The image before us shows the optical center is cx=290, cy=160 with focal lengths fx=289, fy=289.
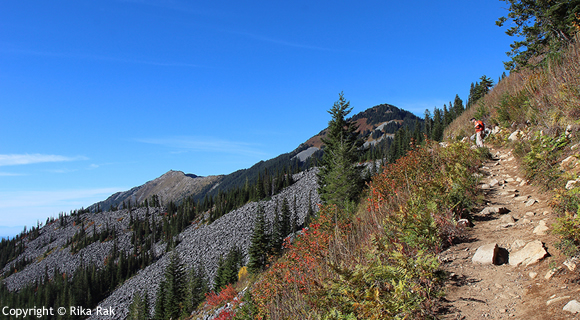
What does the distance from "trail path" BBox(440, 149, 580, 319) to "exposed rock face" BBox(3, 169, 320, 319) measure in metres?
58.5

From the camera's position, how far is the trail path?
122 inches

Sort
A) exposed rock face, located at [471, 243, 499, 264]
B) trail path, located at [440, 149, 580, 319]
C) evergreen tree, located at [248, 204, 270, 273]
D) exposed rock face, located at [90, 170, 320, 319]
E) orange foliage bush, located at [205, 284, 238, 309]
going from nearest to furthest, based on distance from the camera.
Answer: trail path, located at [440, 149, 580, 319] → exposed rock face, located at [471, 243, 499, 264] → orange foliage bush, located at [205, 284, 238, 309] → evergreen tree, located at [248, 204, 270, 273] → exposed rock face, located at [90, 170, 320, 319]

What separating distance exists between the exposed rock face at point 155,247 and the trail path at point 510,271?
5849 centimetres

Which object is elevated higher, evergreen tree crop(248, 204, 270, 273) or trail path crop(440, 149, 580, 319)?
trail path crop(440, 149, 580, 319)

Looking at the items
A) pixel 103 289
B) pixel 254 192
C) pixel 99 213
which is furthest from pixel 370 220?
pixel 99 213

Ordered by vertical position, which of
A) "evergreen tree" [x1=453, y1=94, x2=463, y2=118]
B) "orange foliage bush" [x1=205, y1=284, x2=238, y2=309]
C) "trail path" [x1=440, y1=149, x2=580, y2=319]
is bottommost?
"orange foliage bush" [x1=205, y1=284, x2=238, y2=309]

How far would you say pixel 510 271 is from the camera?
3.86 m

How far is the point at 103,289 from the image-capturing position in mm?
104625

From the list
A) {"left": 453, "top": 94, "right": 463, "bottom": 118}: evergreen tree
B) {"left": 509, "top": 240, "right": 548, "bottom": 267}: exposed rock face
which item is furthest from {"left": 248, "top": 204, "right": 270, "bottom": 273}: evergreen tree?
{"left": 453, "top": 94, "right": 463, "bottom": 118}: evergreen tree

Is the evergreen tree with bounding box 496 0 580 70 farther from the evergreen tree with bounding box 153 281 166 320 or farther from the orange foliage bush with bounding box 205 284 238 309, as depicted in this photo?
the evergreen tree with bounding box 153 281 166 320

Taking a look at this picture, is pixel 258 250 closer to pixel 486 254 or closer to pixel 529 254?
pixel 486 254

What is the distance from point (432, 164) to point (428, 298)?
650 centimetres

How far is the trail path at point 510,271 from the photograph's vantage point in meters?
3.10

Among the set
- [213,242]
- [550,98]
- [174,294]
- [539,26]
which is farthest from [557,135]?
[213,242]
